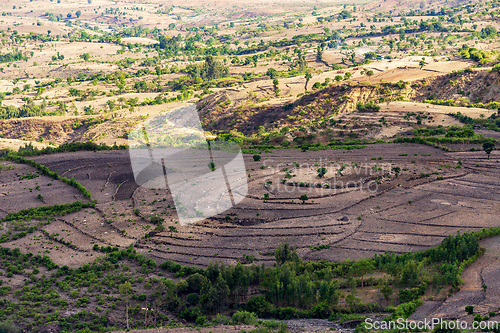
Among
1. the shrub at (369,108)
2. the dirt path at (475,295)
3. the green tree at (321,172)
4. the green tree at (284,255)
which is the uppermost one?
the shrub at (369,108)

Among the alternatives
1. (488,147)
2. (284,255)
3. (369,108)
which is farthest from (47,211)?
(369,108)

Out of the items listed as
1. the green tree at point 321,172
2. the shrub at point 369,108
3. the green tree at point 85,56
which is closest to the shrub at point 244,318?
the green tree at point 321,172

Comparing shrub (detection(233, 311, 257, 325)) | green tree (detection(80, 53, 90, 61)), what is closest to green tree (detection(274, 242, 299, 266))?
shrub (detection(233, 311, 257, 325))

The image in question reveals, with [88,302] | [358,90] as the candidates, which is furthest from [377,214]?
[358,90]

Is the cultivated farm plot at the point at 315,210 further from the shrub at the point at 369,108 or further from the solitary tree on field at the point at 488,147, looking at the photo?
the shrub at the point at 369,108

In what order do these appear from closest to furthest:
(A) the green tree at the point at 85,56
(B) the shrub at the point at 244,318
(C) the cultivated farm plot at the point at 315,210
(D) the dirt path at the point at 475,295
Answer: (D) the dirt path at the point at 475,295
(B) the shrub at the point at 244,318
(C) the cultivated farm plot at the point at 315,210
(A) the green tree at the point at 85,56

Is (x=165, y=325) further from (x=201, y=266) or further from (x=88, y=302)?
(x=201, y=266)

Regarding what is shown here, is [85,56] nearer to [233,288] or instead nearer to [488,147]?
[488,147]

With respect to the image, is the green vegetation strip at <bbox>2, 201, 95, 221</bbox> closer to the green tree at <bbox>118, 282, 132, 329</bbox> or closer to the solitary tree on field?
the green tree at <bbox>118, 282, 132, 329</bbox>
